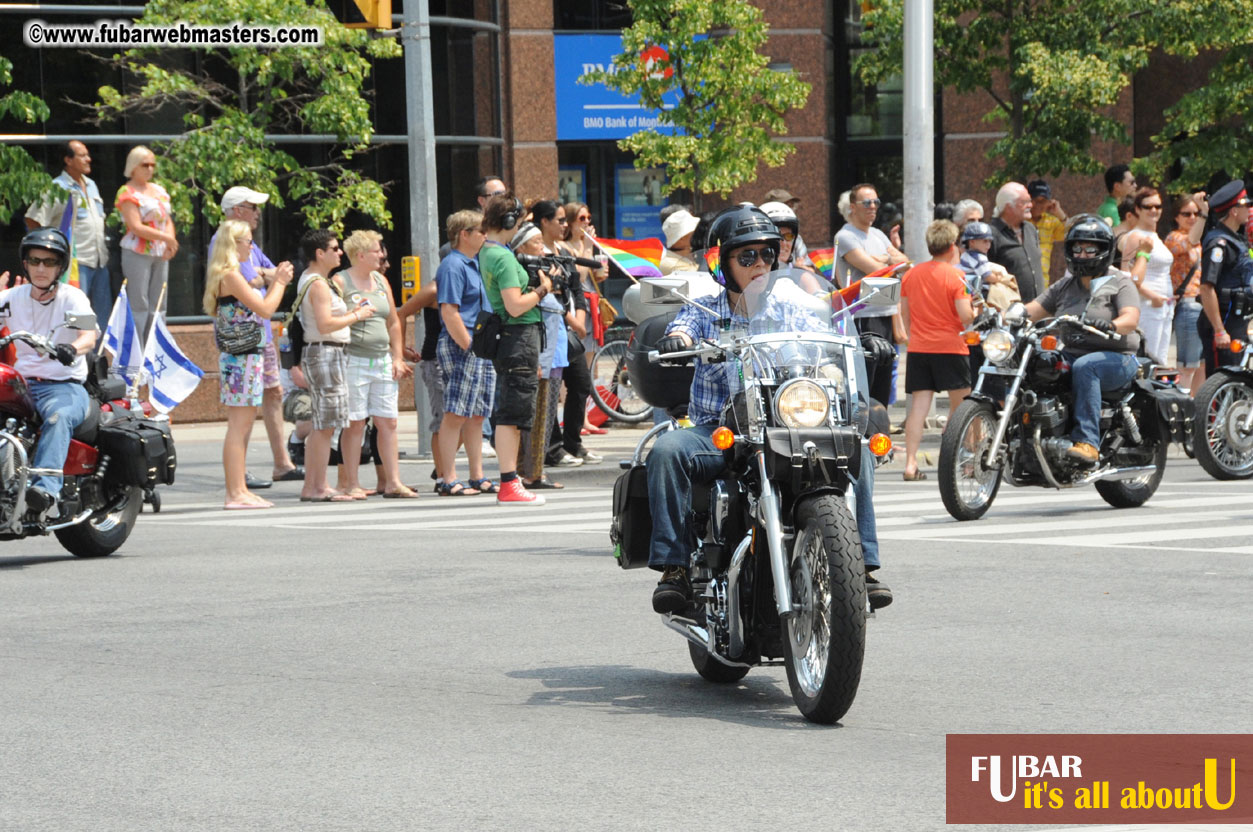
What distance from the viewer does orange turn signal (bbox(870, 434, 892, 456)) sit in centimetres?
679

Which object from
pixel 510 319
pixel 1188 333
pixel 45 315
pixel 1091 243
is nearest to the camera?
pixel 45 315

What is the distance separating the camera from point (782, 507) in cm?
694

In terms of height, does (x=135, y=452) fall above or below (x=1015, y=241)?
below

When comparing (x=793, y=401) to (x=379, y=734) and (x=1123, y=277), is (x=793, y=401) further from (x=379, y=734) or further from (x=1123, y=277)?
(x=1123, y=277)

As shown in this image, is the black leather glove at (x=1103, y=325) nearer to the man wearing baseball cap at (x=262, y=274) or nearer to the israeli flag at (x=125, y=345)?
the man wearing baseball cap at (x=262, y=274)

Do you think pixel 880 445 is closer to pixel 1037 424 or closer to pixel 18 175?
pixel 1037 424

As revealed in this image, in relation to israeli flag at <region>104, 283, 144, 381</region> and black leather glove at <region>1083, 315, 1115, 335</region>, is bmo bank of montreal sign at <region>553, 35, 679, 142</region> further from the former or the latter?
black leather glove at <region>1083, 315, 1115, 335</region>

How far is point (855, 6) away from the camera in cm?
3206

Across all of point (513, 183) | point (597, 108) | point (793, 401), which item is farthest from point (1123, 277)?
point (597, 108)

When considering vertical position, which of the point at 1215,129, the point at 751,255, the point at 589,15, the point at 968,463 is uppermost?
the point at 589,15

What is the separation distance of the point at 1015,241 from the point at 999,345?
545 centimetres

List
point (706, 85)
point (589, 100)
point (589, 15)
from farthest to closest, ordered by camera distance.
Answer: point (589, 15) < point (589, 100) < point (706, 85)

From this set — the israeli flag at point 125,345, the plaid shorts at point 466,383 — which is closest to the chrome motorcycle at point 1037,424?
the plaid shorts at point 466,383

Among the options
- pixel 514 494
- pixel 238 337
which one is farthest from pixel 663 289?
pixel 238 337
